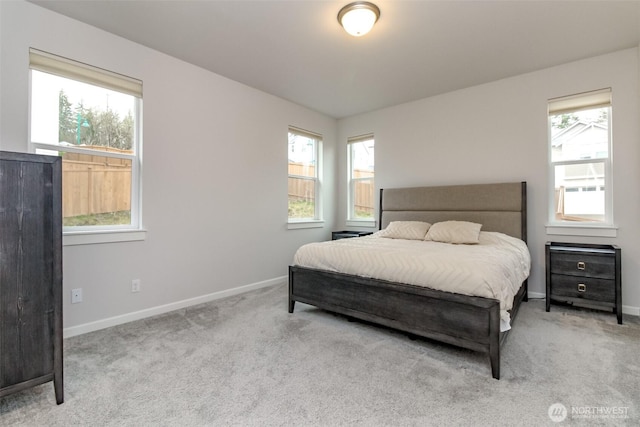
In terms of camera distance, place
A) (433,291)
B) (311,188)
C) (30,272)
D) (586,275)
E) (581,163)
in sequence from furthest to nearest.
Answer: (311,188), (581,163), (586,275), (433,291), (30,272)

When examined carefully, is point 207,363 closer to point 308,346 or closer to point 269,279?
point 308,346

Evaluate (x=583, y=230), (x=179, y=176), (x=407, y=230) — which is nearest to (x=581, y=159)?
(x=583, y=230)

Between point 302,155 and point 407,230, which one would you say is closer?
point 407,230

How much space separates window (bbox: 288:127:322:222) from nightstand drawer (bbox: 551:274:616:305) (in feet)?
10.4

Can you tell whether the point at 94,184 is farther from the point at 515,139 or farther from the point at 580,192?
the point at 580,192

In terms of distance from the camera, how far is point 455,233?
329 cm

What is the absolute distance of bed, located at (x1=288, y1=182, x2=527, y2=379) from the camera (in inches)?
76.7

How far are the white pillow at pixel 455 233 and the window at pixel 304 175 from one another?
1968mm

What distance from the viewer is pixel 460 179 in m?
3.98

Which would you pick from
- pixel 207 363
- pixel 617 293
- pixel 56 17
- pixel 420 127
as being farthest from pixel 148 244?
pixel 617 293

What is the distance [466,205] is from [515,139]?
3.03 ft

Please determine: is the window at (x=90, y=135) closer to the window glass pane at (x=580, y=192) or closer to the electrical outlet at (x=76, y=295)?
the electrical outlet at (x=76, y=295)

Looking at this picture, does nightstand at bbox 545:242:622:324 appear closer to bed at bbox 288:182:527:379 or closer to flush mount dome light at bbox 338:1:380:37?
bed at bbox 288:182:527:379

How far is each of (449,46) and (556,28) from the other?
2.75 ft
